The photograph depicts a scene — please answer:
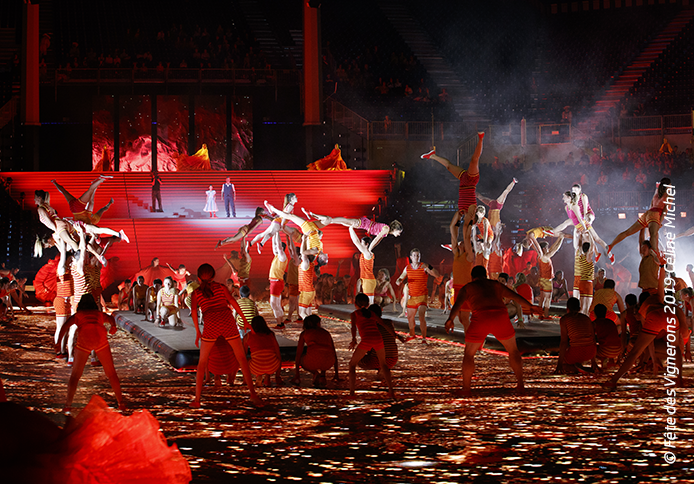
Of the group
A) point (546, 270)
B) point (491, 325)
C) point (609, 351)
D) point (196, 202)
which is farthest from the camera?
point (196, 202)

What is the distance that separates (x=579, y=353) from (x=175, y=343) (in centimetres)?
540

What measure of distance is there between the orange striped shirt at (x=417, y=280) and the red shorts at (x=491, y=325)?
4.22 meters

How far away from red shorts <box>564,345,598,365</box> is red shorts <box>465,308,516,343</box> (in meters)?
1.89

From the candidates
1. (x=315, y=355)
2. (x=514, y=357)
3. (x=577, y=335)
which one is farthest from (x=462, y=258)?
(x=514, y=357)

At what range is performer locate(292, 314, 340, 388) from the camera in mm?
7777

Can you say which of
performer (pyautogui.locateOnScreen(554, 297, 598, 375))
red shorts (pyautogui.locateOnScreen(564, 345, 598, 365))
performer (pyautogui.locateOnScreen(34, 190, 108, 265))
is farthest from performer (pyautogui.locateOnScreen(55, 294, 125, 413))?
red shorts (pyautogui.locateOnScreen(564, 345, 598, 365))

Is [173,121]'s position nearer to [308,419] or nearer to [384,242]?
[384,242]

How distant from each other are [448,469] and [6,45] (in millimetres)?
35101

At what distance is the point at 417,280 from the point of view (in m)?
11.0

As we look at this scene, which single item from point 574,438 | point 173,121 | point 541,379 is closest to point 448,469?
point 574,438

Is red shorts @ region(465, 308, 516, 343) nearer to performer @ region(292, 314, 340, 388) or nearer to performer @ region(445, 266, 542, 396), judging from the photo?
performer @ region(445, 266, 542, 396)

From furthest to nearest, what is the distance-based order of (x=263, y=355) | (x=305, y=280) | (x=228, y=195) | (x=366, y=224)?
(x=228, y=195) → (x=366, y=224) → (x=305, y=280) → (x=263, y=355)

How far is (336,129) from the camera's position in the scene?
96.5 feet

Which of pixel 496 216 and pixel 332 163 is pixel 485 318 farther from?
pixel 332 163
